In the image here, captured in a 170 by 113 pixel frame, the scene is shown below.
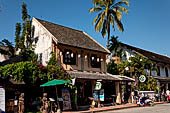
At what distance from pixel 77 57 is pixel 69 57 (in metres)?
0.98

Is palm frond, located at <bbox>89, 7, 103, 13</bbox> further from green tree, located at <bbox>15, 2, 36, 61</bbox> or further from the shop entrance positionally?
the shop entrance

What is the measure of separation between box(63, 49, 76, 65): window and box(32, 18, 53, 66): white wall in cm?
143

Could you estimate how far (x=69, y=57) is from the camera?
1844cm

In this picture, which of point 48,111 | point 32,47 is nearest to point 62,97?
point 48,111

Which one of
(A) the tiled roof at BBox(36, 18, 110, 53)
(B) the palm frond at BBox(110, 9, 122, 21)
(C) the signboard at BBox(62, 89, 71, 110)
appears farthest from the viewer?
(B) the palm frond at BBox(110, 9, 122, 21)

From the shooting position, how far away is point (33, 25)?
2144cm

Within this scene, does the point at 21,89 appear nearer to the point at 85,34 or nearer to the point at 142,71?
the point at 85,34

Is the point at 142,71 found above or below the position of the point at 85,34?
below

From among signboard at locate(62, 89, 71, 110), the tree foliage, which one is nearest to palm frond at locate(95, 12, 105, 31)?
the tree foliage

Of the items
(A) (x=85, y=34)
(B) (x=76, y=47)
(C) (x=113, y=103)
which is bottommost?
(C) (x=113, y=103)

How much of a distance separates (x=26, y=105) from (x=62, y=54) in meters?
5.61

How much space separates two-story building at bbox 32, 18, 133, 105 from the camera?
58.8ft

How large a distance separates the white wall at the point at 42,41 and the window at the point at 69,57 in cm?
143

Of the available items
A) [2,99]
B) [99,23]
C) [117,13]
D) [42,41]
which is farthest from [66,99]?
[117,13]
